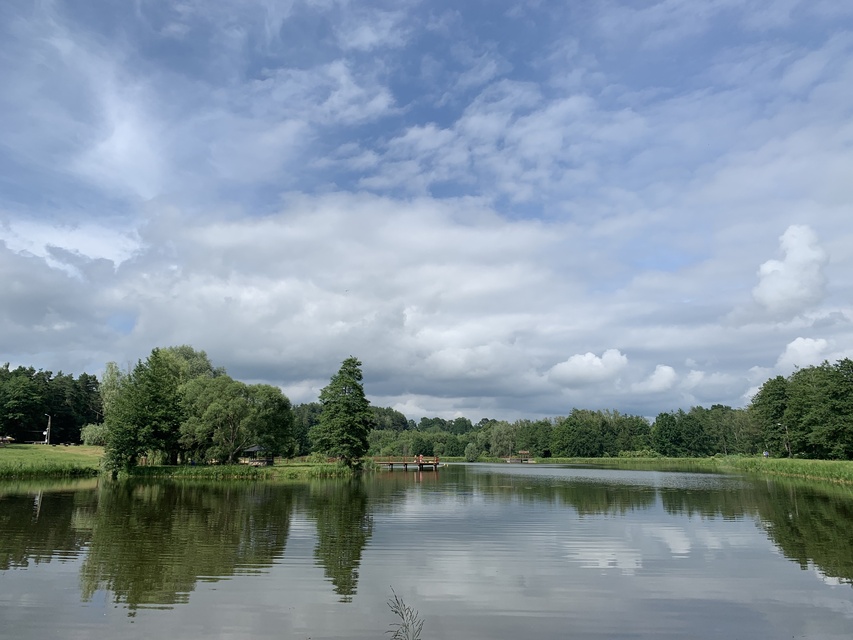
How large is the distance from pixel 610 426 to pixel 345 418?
348ft

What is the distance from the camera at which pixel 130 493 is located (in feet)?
134

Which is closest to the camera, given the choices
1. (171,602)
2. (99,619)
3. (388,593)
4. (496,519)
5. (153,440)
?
(99,619)

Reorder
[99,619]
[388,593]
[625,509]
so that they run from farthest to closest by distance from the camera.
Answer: [625,509]
[388,593]
[99,619]

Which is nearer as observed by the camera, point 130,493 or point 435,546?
point 435,546

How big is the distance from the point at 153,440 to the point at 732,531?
5261cm

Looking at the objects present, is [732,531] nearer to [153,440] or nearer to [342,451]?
[342,451]

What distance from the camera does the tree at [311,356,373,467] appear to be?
67500 millimetres

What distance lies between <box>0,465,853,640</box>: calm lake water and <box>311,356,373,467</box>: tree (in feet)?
111

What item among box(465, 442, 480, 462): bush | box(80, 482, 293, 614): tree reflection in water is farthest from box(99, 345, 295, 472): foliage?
box(465, 442, 480, 462): bush

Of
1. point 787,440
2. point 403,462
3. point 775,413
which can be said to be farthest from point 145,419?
point 775,413

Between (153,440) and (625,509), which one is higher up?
(153,440)

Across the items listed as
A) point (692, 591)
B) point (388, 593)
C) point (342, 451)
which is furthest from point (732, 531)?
point (342, 451)

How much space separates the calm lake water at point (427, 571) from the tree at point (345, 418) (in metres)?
33.8

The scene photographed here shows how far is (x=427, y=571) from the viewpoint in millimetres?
17203
